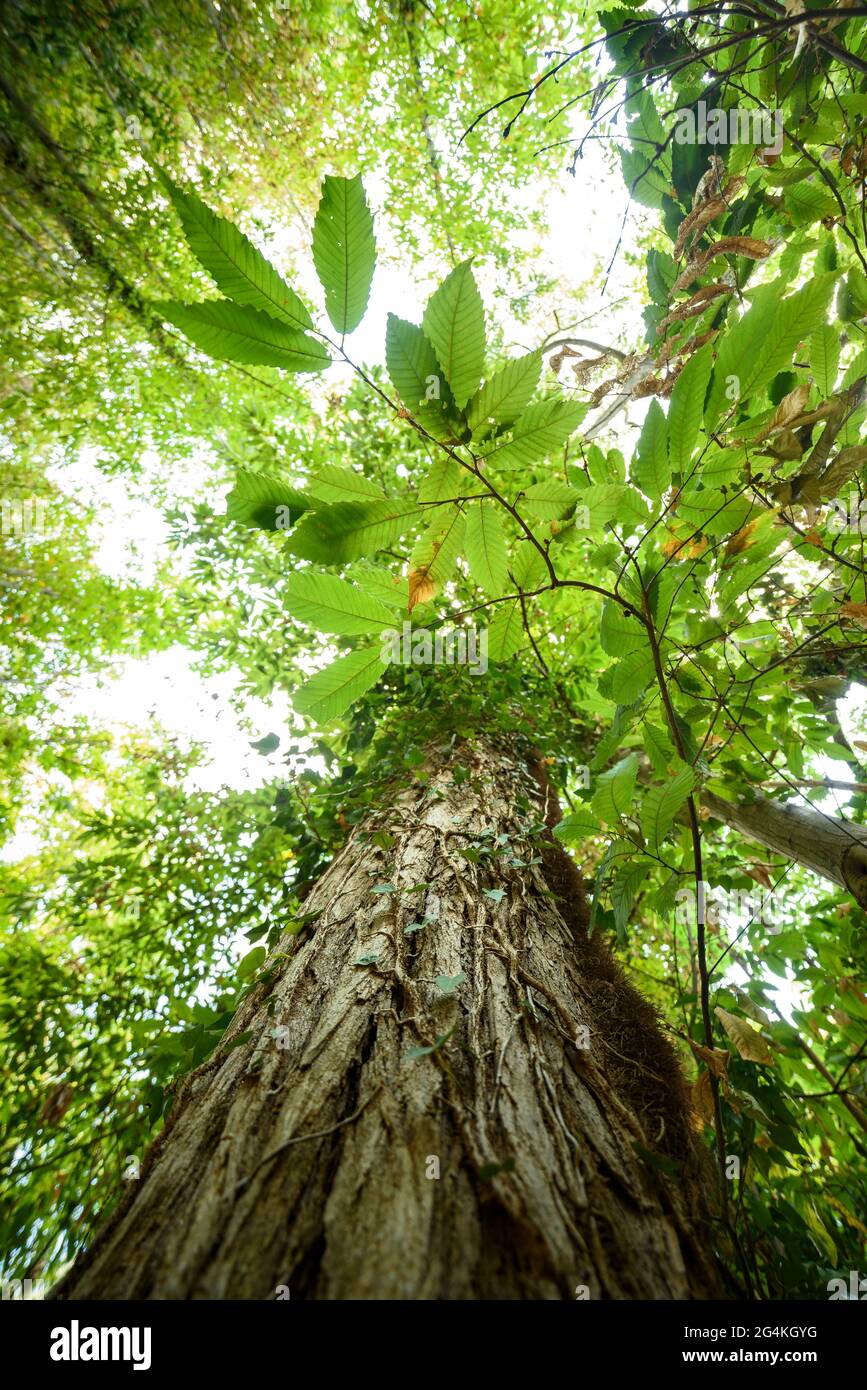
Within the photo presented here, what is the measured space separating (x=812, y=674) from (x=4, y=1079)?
3.74 m

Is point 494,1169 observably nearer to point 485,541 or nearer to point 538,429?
point 485,541

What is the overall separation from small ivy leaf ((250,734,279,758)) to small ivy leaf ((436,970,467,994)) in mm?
1394

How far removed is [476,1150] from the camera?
0.69m

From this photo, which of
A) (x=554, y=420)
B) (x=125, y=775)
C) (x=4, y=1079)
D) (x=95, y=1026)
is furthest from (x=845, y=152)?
(x=125, y=775)

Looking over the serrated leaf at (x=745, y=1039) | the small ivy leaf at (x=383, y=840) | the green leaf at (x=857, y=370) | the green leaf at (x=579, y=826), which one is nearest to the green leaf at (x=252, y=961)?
the small ivy leaf at (x=383, y=840)

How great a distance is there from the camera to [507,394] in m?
0.66

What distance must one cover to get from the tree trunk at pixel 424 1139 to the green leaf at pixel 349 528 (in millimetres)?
750

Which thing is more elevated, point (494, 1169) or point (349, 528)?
point (349, 528)

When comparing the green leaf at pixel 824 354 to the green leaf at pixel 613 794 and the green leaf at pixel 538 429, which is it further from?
the green leaf at pixel 613 794

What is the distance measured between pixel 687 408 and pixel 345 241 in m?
0.58

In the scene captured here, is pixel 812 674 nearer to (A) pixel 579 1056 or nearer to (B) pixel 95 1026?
(A) pixel 579 1056

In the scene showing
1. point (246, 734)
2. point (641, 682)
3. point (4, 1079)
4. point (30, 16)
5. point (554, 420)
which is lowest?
point (4, 1079)

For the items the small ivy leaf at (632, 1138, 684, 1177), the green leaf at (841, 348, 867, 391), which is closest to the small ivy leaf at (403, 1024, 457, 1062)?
the small ivy leaf at (632, 1138, 684, 1177)

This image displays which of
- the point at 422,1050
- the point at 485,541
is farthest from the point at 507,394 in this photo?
the point at 422,1050
